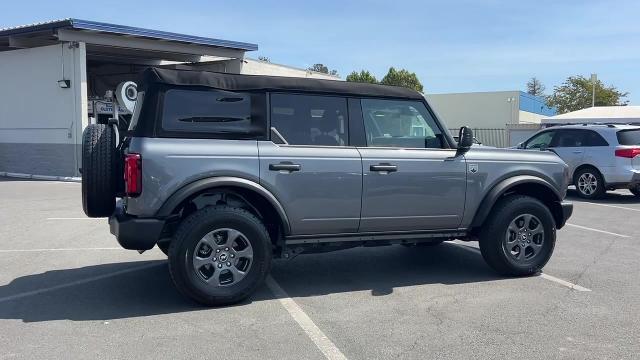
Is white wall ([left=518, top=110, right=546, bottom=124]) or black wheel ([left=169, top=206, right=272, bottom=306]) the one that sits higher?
white wall ([left=518, top=110, right=546, bottom=124])

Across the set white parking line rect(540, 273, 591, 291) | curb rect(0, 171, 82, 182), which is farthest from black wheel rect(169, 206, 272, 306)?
curb rect(0, 171, 82, 182)

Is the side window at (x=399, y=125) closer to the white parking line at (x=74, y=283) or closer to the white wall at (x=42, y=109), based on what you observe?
the white parking line at (x=74, y=283)

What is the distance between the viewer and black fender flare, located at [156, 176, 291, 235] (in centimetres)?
506

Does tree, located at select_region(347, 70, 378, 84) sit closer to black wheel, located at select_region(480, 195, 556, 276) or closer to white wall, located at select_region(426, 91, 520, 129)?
white wall, located at select_region(426, 91, 520, 129)

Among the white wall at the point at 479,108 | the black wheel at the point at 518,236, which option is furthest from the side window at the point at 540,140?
the white wall at the point at 479,108

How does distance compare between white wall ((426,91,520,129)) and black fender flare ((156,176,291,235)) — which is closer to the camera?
black fender flare ((156,176,291,235))

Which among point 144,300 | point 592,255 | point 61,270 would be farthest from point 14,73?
point 592,255

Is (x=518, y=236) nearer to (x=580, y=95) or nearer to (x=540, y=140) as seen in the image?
(x=540, y=140)

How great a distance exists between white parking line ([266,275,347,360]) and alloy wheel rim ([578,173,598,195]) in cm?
1006

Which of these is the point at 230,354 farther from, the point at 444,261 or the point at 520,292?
the point at 444,261

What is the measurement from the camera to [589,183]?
1374cm

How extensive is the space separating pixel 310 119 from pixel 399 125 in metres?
1.00

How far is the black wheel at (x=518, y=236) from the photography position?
626 cm

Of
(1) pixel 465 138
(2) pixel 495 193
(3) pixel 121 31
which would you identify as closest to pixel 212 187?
(1) pixel 465 138
